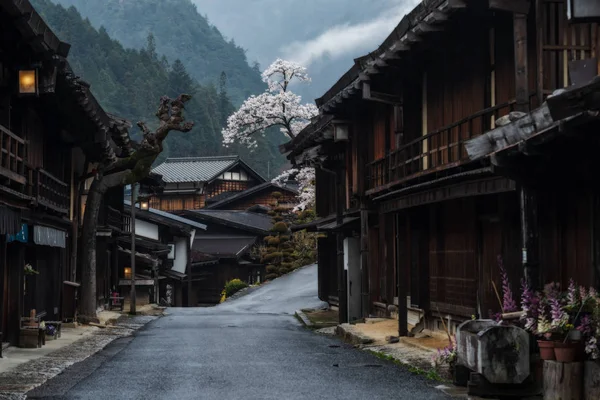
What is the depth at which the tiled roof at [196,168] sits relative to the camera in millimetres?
87750

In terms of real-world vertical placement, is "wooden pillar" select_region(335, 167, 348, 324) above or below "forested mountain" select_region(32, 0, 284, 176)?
below

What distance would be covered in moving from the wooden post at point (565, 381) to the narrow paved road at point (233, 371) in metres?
2.12

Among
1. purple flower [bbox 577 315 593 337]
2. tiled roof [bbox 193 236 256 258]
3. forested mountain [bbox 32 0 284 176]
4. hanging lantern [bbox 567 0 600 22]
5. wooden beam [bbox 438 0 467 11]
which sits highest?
forested mountain [bbox 32 0 284 176]

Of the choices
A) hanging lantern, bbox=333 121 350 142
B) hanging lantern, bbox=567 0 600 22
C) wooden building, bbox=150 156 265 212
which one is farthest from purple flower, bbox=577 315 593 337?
wooden building, bbox=150 156 265 212

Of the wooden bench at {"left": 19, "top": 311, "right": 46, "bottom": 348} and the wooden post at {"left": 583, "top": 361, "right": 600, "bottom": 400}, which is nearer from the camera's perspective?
the wooden post at {"left": 583, "top": 361, "right": 600, "bottom": 400}

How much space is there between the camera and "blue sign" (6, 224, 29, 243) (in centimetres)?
2011

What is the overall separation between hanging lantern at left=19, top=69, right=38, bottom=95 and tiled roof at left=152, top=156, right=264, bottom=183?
221ft

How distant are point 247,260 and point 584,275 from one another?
56.7 m

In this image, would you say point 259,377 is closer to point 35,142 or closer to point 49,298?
point 35,142

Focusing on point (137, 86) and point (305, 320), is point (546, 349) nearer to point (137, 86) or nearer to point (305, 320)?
point (305, 320)

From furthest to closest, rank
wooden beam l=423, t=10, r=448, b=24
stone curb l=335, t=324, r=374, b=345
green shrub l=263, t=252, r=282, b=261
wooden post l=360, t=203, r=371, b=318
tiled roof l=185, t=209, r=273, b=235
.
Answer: tiled roof l=185, t=209, r=273, b=235 → green shrub l=263, t=252, r=282, b=261 → wooden post l=360, t=203, r=371, b=318 → stone curb l=335, t=324, r=374, b=345 → wooden beam l=423, t=10, r=448, b=24

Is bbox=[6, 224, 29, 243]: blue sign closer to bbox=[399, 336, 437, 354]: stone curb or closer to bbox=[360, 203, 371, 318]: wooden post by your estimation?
bbox=[399, 336, 437, 354]: stone curb

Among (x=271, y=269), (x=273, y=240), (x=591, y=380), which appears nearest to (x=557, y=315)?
(x=591, y=380)

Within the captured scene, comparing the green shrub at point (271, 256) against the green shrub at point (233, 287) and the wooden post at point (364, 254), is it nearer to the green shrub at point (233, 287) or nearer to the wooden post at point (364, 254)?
the green shrub at point (233, 287)
